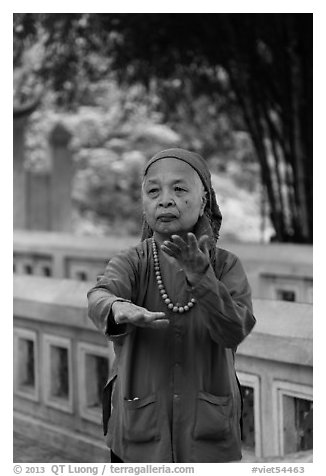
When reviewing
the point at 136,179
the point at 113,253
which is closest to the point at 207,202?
the point at 113,253

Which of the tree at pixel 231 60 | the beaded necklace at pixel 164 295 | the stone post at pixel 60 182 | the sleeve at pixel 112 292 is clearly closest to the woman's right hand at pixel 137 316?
the sleeve at pixel 112 292

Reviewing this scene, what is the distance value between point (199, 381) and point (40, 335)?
1.86 meters

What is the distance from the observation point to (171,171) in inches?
79.5

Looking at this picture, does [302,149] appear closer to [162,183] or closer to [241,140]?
[162,183]

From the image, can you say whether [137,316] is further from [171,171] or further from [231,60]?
[231,60]

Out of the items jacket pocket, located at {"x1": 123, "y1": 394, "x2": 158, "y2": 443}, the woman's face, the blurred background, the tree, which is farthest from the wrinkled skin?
the tree

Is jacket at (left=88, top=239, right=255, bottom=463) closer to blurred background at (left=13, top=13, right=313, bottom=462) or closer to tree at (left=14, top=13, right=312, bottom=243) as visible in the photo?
blurred background at (left=13, top=13, right=313, bottom=462)

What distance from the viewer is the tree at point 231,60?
6.77 meters

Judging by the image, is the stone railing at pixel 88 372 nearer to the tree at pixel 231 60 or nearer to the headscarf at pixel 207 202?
the headscarf at pixel 207 202

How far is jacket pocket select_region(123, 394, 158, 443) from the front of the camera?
6.70 feet

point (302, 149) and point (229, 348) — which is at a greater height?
point (302, 149)

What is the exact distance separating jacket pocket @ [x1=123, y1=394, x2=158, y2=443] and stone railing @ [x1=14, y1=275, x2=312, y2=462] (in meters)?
0.59
